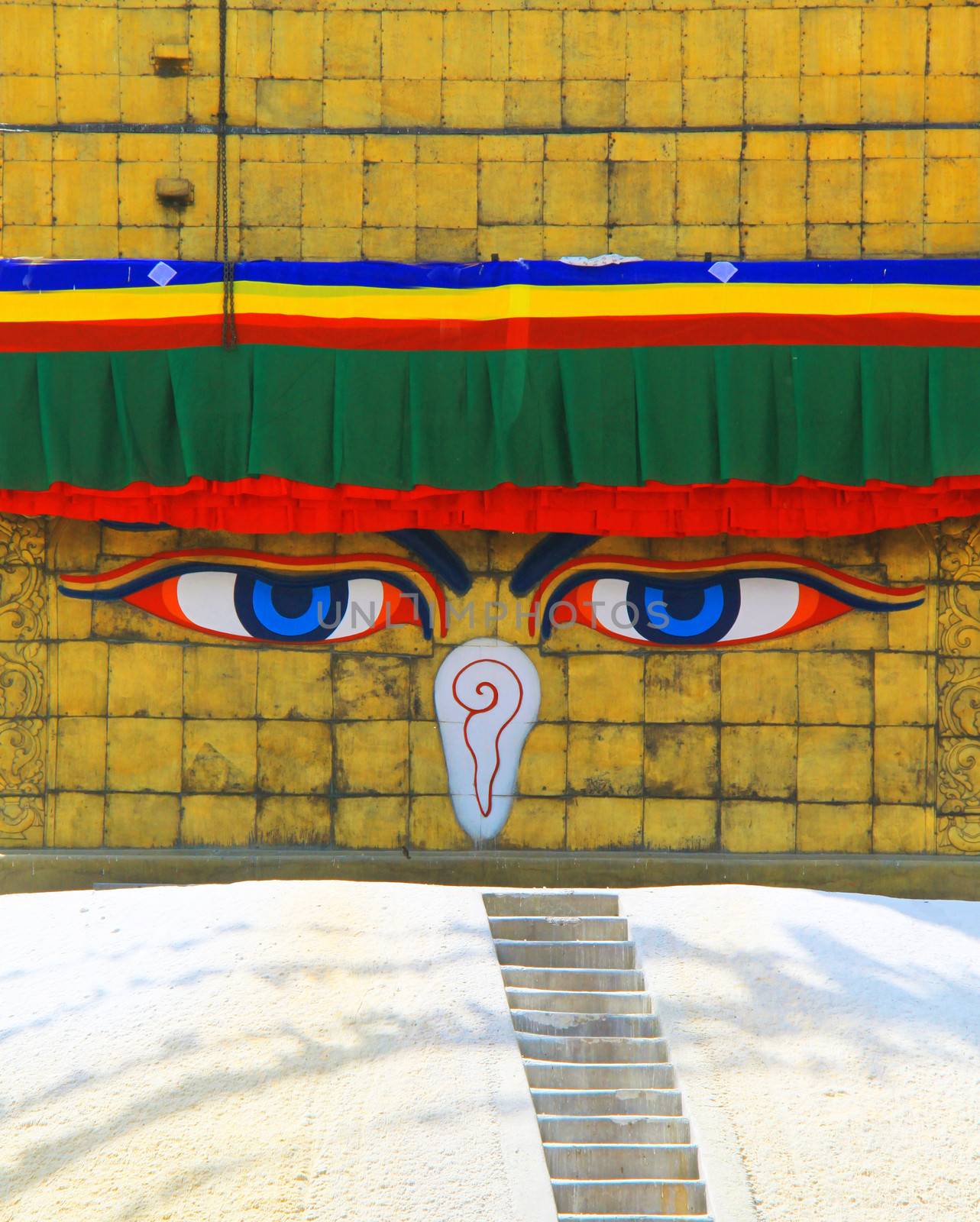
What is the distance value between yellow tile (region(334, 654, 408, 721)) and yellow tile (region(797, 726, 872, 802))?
2.57m

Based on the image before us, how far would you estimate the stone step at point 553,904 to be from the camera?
218 inches

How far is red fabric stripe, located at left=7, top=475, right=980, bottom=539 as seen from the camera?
692cm

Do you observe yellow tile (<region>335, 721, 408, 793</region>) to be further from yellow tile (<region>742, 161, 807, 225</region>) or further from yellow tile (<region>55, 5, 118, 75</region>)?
yellow tile (<region>55, 5, 118, 75</region>)

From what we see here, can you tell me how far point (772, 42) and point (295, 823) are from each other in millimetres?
5796

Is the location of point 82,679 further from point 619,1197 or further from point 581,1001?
point 619,1197

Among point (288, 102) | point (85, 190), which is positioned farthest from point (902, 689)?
point (85, 190)

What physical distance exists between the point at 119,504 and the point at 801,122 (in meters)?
4.91

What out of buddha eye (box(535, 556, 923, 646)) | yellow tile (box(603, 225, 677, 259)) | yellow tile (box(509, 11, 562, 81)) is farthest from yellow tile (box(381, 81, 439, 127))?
buddha eye (box(535, 556, 923, 646))

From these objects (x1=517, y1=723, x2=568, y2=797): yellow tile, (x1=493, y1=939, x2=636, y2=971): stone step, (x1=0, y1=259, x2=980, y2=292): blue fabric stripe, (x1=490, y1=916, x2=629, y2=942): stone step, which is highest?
(x1=0, y1=259, x2=980, y2=292): blue fabric stripe

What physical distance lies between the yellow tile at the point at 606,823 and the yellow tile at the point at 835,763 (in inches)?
42.2

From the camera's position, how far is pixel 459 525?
23.2ft

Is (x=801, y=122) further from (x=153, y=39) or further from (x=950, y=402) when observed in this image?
(x=153, y=39)

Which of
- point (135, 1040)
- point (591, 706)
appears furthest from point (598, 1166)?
point (591, 706)

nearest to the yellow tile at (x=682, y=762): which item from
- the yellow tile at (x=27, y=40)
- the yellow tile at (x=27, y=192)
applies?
the yellow tile at (x=27, y=192)
